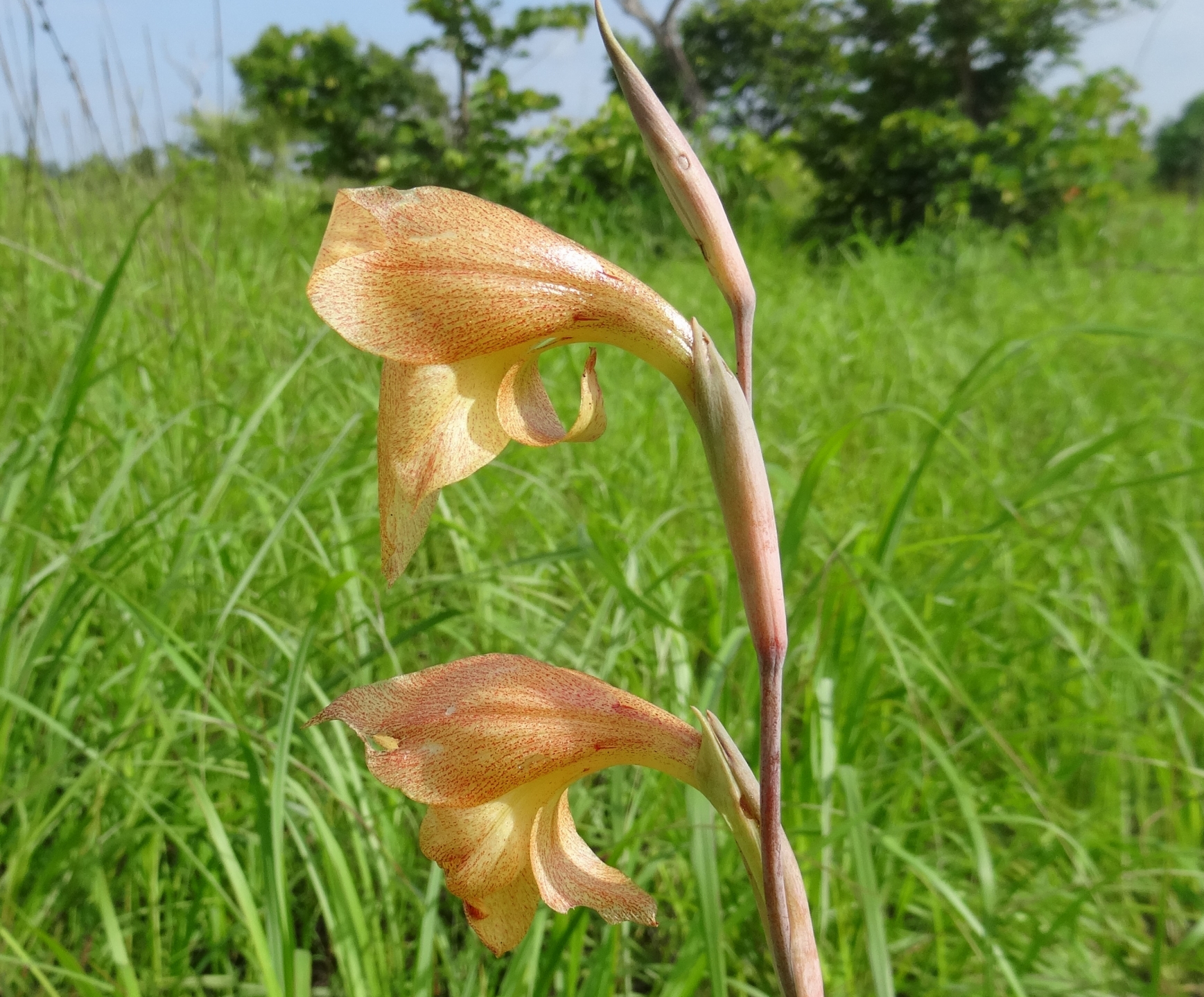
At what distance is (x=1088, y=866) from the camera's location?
1028 mm

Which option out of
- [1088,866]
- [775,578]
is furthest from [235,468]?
[1088,866]

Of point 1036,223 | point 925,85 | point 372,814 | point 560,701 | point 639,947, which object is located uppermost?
point 925,85

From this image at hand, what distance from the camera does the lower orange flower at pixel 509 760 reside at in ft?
1.43

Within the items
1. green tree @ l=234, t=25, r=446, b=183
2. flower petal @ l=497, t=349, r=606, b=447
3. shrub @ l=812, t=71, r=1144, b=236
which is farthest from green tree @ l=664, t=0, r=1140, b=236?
flower petal @ l=497, t=349, r=606, b=447

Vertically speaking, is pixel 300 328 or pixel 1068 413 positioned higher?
pixel 300 328

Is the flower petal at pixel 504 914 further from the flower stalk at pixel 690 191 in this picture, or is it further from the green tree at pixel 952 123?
the green tree at pixel 952 123

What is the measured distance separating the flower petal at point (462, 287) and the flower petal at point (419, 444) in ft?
0.06

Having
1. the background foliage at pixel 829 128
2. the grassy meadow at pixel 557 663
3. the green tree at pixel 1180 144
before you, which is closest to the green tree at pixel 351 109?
the background foliage at pixel 829 128

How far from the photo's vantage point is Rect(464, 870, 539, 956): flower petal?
1.64 feet

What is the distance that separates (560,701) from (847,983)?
678mm

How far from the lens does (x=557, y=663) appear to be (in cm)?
128

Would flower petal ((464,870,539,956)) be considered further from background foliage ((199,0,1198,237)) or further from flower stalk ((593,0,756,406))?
background foliage ((199,0,1198,237))

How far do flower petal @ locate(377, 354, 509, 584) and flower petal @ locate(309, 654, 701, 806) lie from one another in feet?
0.25

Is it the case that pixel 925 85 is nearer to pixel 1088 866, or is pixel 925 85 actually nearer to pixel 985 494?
pixel 985 494
